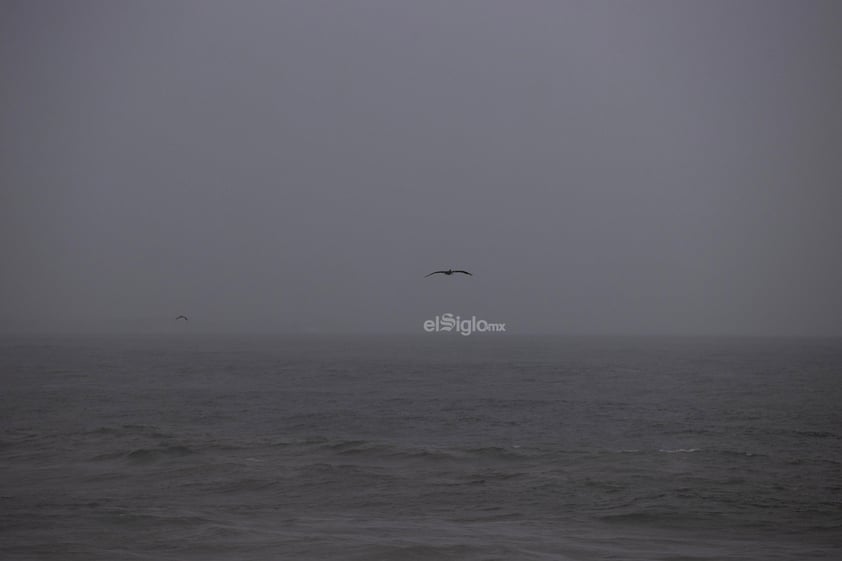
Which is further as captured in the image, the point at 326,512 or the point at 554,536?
the point at 326,512

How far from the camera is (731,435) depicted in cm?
4222

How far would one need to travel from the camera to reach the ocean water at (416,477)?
69.9ft

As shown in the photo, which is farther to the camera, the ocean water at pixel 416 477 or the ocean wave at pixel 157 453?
the ocean wave at pixel 157 453

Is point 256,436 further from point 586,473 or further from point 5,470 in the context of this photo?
point 586,473

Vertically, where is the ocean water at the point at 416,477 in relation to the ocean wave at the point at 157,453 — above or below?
below

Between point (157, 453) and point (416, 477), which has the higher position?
point (157, 453)

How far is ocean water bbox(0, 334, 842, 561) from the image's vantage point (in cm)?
2131

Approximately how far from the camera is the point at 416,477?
1196 inches

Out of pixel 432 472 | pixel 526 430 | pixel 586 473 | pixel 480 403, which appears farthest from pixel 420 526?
pixel 480 403

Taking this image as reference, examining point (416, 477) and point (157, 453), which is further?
point (157, 453)

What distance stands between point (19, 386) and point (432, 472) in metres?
51.4

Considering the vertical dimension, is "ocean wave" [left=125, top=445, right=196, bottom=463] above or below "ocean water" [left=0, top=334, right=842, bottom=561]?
above

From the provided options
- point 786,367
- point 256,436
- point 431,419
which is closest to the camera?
point 256,436

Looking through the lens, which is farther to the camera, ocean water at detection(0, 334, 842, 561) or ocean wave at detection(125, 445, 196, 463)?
ocean wave at detection(125, 445, 196, 463)
